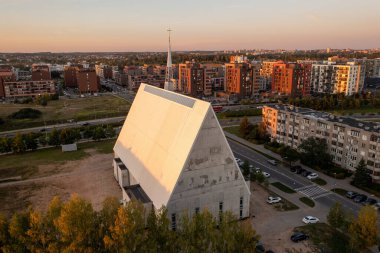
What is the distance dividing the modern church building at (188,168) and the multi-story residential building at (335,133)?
24.1 metres

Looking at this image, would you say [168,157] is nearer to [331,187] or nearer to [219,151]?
[219,151]

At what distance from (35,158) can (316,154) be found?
55059 millimetres

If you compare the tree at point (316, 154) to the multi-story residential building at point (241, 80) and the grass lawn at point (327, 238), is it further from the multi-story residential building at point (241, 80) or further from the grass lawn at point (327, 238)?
the multi-story residential building at point (241, 80)

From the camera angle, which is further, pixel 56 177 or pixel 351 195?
pixel 56 177

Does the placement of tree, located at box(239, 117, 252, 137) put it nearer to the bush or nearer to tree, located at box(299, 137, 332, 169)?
tree, located at box(299, 137, 332, 169)

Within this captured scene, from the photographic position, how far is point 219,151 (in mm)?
33469

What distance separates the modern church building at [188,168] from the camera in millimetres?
32219

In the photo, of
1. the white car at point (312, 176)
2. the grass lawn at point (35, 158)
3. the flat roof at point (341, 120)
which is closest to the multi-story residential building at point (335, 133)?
the flat roof at point (341, 120)

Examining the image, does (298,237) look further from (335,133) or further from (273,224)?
(335,133)

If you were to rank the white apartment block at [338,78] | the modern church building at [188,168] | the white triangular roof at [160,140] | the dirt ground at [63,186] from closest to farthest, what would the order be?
the modern church building at [188,168]
the white triangular roof at [160,140]
the dirt ground at [63,186]
the white apartment block at [338,78]

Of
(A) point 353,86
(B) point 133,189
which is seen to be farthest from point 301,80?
(B) point 133,189

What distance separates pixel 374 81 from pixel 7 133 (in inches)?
6441

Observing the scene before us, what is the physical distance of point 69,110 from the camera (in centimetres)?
10550

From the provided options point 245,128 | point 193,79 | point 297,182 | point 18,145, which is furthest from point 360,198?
point 193,79
